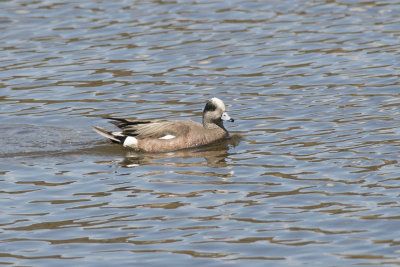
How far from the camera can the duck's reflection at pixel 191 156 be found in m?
13.4

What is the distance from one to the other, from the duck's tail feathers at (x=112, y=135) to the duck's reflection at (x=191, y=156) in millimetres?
251

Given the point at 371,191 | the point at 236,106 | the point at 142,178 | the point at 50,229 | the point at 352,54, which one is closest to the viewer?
the point at 50,229

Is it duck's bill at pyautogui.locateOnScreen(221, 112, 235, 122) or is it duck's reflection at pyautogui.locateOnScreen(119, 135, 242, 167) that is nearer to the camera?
duck's reflection at pyautogui.locateOnScreen(119, 135, 242, 167)

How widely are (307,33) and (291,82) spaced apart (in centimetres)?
317

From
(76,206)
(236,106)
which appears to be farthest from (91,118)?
(76,206)

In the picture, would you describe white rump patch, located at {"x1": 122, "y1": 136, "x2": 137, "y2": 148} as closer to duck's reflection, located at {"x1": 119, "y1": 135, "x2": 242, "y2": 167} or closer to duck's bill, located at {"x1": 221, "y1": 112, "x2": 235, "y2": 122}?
duck's reflection, located at {"x1": 119, "y1": 135, "x2": 242, "y2": 167}

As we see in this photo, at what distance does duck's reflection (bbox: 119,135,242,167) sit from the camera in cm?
1336

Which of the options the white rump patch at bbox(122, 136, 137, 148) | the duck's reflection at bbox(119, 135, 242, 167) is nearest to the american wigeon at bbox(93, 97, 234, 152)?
the white rump patch at bbox(122, 136, 137, 148)

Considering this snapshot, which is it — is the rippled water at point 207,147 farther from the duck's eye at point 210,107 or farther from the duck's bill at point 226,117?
the duck's eye at point 210,107

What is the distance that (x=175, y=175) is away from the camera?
40.9ft

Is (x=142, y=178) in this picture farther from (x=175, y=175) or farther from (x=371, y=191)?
(x=371, y=191)

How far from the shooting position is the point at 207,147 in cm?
1446

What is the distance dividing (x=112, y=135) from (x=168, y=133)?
2.80ft

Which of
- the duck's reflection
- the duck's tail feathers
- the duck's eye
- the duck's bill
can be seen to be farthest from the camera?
the duck's eye
